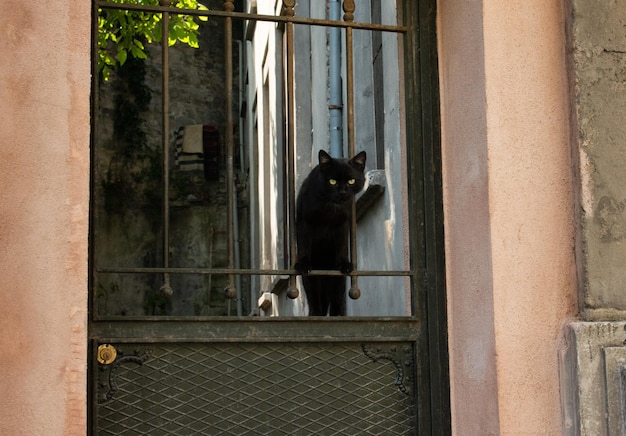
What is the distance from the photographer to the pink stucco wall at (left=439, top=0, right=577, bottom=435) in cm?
341

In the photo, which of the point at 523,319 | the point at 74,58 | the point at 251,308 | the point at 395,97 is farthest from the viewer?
the point at 251,308

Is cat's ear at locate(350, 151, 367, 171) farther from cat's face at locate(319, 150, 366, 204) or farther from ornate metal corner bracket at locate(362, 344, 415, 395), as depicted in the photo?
ornate metal corner bracket at locate(362, 344, 415, 395)

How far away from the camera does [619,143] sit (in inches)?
139

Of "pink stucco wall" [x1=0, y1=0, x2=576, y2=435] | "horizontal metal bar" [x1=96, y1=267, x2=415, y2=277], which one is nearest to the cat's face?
"horizontal metal bar" [x1=96, y1=267, x2=415, y2=277]

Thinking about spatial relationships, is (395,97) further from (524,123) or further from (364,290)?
(524,123)

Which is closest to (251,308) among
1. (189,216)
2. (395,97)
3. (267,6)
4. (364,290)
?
(189,216)

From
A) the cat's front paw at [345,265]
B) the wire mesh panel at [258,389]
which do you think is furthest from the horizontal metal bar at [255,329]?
the cat's front paw at [345,265]

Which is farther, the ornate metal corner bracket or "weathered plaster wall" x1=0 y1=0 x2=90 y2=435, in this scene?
the ornate metal corner bracket

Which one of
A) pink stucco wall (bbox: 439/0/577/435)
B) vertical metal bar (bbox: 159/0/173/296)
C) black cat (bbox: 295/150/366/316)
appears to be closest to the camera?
pink stucco wall (bbox: 439/0/577/435)

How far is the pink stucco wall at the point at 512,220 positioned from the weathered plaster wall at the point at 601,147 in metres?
0.08

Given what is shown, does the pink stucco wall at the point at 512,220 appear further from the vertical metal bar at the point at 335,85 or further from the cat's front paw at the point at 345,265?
the vertical metal bar at the point at 335,85

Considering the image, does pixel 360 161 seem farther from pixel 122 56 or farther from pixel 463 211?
pixel 122 56

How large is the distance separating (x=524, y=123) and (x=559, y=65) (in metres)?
0.28

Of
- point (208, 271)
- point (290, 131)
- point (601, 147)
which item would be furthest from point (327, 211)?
point (601, 147)
